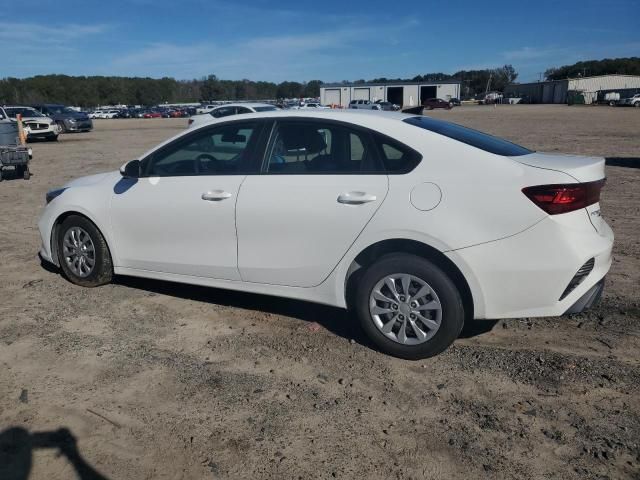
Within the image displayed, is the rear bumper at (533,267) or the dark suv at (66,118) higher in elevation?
the dark suv at (66,118)

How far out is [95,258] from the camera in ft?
17.5

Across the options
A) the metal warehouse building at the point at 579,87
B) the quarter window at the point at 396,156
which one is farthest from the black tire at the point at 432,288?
the metal warehouse building at the point at 579,87

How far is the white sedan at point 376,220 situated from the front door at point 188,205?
0.01 meters

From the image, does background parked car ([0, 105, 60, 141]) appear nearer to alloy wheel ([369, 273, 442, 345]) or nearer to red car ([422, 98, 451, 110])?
alloy wheel ([369, 273, 442, 345])

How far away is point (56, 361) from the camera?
414cm

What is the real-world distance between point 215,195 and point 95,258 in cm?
161

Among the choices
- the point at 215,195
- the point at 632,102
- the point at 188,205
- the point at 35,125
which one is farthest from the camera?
the point at 632,102

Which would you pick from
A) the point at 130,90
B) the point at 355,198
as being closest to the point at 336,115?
the point at 355,198

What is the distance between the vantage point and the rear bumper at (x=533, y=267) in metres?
3.59

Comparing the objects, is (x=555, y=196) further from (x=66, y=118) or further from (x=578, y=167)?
(x=66, y=118)

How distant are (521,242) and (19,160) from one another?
12.8 metres

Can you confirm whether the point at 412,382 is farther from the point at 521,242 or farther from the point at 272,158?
the point at 272,158

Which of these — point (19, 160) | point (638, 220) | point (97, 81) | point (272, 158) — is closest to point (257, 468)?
point (272, 158)

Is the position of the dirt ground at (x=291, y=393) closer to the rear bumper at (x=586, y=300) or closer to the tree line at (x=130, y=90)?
the rear bumper at (x=586, y=300)
